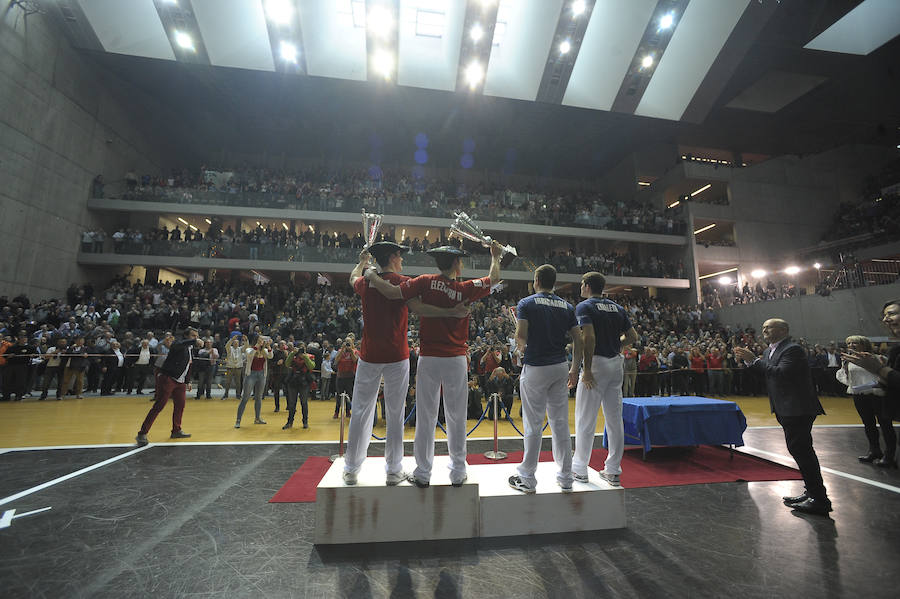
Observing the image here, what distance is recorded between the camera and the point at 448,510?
3.13 meters

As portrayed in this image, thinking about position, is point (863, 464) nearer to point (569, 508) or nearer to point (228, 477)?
point (569, 508)

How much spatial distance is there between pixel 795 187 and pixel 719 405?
29203mm

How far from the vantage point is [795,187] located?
83.4ft

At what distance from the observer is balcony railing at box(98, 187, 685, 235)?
2069 cm

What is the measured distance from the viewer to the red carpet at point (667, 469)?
4496mm

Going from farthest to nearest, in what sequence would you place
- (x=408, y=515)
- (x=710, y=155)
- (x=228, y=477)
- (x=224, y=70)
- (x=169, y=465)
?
→ (x=710, y=155) → (x=224, y=70) → (x=169, y=465) → (x=228, y=477) → (x=408, y=515)

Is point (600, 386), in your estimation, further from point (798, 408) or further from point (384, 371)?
point (384, 371)

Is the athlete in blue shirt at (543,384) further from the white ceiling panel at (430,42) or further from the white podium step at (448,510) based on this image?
the white ceiling panel at (430,42)

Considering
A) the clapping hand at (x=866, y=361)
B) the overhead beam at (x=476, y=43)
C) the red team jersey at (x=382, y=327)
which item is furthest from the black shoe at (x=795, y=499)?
the overhead beam at (x=476, y=43)

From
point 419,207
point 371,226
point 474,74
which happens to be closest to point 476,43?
point 474,74

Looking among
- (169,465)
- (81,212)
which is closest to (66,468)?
(169,465)

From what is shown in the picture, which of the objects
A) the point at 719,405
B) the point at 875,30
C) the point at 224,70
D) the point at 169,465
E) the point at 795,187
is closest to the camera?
the point at 169,465

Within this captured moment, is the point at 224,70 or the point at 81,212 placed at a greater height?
the point at 224,70

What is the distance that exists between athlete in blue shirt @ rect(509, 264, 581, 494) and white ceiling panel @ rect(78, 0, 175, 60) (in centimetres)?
2472
